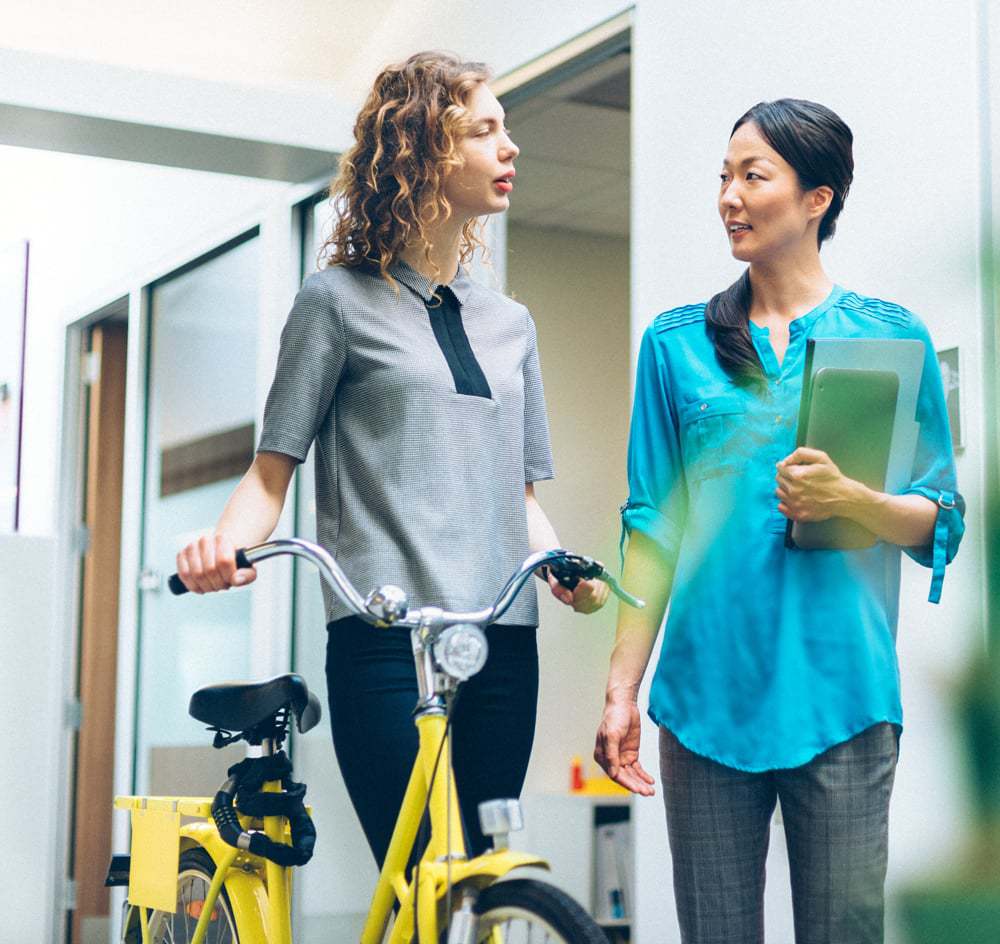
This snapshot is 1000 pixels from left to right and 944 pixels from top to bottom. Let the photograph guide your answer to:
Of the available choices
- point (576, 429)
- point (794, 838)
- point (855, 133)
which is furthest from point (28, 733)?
point (794, 838)

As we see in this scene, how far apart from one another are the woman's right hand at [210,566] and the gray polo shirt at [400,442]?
24 centimetres

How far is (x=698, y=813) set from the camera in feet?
4.81

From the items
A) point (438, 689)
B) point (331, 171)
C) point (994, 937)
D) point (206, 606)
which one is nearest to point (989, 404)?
point (994, 937)

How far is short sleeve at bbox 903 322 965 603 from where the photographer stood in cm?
143

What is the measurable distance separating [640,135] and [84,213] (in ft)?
11.1

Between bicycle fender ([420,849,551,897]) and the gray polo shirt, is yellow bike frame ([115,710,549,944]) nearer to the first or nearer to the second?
bicycle fender ([420,849,551,897])

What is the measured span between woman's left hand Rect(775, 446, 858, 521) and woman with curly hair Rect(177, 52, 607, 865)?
0.89ft

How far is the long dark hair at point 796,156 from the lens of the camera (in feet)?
5.07

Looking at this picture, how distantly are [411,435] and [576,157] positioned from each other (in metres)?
3.78

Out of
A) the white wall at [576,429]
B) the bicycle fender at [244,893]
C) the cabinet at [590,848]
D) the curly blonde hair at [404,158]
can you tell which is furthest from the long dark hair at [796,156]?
the white wall at [576,429]

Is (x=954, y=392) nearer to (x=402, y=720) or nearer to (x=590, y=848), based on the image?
(x=402, y=720)

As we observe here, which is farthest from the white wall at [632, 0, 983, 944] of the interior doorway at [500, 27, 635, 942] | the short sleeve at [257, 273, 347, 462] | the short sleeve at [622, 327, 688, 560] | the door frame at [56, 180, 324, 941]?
the interior doorway at [500, 27, 635, 942]

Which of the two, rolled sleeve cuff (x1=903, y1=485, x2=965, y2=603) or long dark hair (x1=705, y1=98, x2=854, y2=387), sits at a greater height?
long dark hair (x1=705, y1=98, x2=854, y2=387)

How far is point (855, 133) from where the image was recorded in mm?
2475
